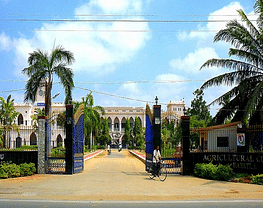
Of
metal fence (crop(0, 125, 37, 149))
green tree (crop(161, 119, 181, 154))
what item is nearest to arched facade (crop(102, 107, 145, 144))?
metal fence (crop(0, 125, 37, 149))

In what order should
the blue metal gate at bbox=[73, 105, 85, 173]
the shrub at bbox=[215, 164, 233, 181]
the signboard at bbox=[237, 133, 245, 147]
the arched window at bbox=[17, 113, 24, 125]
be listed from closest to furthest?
the shrub at bbox=[215, 164, 233, 181]
the signboard at bbox=[237, 133, 245, 147]
the blue metal gate at bbox=[73, 105, 85, 173]
the arched window at bbox=[17, 113, 24, 125]

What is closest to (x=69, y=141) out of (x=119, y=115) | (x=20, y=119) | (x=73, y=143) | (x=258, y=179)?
(x=73, y=143)

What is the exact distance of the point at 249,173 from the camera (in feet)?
51.7

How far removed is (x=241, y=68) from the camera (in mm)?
18938

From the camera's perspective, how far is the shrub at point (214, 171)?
608 inches

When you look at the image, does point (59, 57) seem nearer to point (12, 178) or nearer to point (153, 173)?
point (12, 178)

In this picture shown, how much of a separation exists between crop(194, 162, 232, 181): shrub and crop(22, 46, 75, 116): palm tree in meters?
10.1

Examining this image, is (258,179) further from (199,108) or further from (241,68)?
(199,108)

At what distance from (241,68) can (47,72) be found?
12279 millimetres

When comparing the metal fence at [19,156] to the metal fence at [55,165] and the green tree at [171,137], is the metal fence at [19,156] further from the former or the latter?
the green tree at [171,137]

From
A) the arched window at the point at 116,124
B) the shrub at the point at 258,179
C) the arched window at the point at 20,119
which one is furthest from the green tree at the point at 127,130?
the shrub at the point at 258,179

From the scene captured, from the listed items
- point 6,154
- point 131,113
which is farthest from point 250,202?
point 131,113

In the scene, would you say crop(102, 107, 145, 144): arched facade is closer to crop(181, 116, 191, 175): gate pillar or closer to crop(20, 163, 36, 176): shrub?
crop(20, 163, 36, 176): shrub

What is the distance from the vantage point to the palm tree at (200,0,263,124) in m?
18.2
